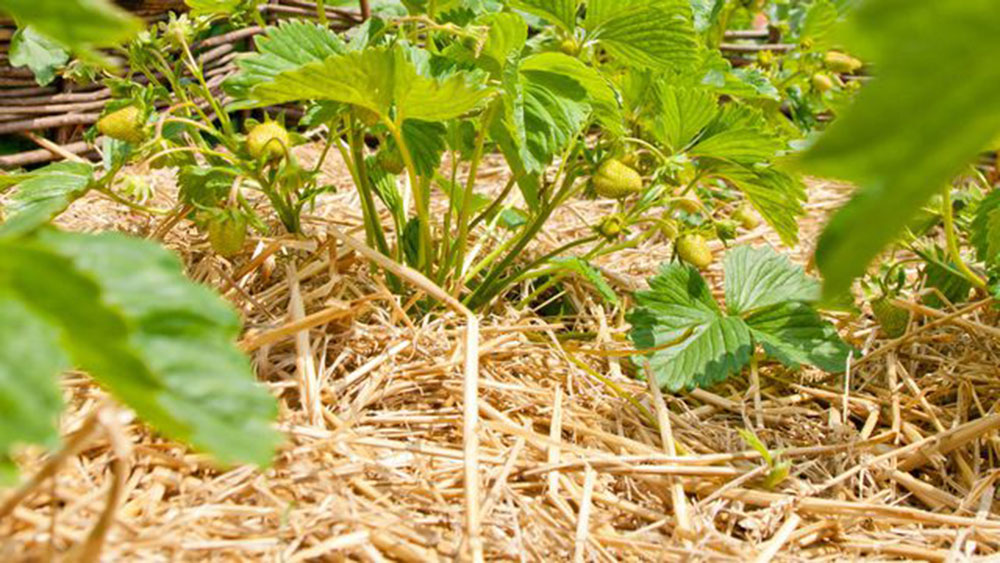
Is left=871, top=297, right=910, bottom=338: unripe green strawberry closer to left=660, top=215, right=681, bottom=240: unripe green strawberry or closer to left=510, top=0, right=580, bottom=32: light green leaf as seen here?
left=660, top=215, right=681, bottom=240: unripe green strawberry

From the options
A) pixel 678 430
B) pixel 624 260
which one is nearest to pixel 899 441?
pixel 678 430

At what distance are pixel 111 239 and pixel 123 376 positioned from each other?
3.3 inches

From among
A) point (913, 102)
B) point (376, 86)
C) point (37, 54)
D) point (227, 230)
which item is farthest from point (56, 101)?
point (913, 102)

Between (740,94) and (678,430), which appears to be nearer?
(678,430)

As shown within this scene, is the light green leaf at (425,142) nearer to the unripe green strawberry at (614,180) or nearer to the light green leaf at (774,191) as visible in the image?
the unripe green strawberry at (614,180)

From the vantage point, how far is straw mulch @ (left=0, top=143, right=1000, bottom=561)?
66cm

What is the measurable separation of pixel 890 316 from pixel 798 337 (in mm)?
171

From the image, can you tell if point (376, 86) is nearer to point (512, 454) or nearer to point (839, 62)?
point (512, 454)

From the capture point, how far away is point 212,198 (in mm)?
1005

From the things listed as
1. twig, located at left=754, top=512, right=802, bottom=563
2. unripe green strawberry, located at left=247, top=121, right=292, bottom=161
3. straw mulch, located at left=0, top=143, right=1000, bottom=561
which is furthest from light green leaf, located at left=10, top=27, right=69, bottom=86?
twig, located at left=754, top=512, right=802, bottom=563

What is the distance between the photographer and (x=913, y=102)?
1.08 feet

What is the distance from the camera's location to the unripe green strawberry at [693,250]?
110 centimetres

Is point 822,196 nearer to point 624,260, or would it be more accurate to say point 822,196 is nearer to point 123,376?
point 624,260

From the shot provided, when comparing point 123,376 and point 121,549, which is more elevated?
point 123,376
